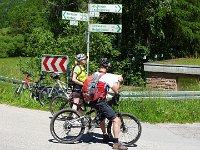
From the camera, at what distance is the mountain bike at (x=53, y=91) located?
40.2 feet

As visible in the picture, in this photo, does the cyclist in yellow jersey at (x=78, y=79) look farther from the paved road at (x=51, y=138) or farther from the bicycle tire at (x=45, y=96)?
the bicycle tire at (x=45, y=96)

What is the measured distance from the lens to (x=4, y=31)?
105m

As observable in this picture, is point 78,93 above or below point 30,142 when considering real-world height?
above

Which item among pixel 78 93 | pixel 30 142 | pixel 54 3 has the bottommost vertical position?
pixel 30 142

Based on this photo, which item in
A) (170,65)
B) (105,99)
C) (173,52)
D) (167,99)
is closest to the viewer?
(105,99)

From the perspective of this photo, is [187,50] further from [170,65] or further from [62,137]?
[62,137]

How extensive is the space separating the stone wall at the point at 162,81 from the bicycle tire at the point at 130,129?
14.0 meters

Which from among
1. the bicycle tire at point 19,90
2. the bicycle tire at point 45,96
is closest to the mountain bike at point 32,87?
the bicycle tire at point 19,90

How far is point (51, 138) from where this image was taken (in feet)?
28.9

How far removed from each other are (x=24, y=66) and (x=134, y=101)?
9.78 metres

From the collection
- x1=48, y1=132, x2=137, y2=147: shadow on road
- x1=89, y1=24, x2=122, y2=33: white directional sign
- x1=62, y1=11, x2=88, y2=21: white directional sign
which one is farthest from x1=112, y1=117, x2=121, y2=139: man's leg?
x1=62, y1=11, x2=88, y2=21: white directional sign

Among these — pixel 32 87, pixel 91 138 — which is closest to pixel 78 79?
pixel 91 138

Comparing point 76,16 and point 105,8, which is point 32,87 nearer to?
point 76,16

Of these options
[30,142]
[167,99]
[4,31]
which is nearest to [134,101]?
[167,99]
